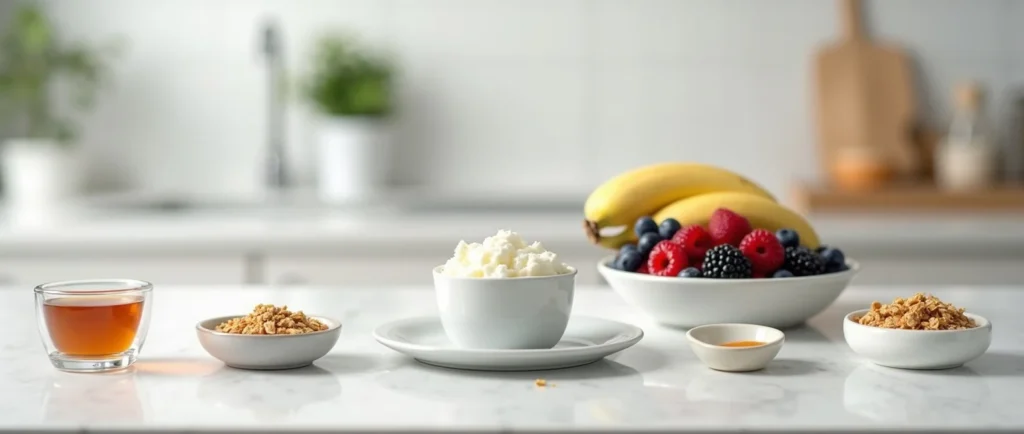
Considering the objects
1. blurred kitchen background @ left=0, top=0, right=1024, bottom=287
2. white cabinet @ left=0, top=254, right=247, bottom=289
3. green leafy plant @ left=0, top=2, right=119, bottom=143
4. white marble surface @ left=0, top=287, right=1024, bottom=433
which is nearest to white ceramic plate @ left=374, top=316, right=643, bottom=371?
white marble surface @ left=0, top=287, right=1024, bottom=433

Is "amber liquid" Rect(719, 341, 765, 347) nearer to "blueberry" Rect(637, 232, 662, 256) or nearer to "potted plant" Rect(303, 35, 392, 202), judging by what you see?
"blueberry" Rect(637, 232, 662, 256)

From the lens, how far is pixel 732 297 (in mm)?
1210

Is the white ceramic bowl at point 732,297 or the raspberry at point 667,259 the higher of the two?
the raspberry at point 667,259

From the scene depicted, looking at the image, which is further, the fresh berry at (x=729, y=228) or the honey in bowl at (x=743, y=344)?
the fresh berry at (x=729, y=228)

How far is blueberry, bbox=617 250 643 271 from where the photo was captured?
1289mm

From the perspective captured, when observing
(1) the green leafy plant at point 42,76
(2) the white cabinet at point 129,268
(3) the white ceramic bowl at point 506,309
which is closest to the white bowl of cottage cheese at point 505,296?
(3) the white ceramic bowl at point 506,309

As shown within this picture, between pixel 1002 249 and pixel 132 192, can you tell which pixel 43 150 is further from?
pixel 1002 249

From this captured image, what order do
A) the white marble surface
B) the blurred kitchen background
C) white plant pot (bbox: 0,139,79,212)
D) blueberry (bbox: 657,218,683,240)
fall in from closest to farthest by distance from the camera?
the white marble surface → blueberry (bbox: 657,218,683,240) → white plant pot (bbox: 0,139,79,212) → the blurred kitchen background

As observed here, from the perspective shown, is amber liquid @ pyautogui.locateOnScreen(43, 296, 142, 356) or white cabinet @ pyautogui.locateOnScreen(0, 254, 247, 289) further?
white cabinet @ pyautogui.locateOnScreen(0, 254, 247, 289)

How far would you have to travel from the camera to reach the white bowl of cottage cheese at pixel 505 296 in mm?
1044

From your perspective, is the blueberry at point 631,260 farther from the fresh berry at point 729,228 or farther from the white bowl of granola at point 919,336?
the white bowl of granola at point 919,336

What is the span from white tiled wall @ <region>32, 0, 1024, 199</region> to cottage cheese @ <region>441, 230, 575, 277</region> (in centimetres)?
221

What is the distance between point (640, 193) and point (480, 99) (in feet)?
6.33

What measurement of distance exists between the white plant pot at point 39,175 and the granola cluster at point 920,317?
2477 millimetres
